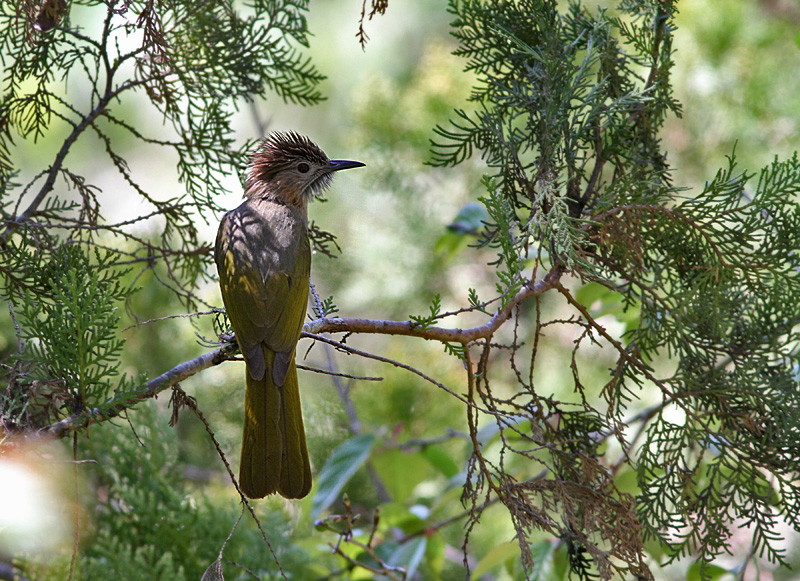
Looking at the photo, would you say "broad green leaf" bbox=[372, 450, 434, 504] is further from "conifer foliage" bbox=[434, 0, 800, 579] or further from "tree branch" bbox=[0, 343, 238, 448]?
"tree branch" bbox=[0, 343, 238, 448]

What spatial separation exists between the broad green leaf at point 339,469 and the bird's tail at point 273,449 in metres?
0.76

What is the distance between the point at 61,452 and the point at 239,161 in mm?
1414

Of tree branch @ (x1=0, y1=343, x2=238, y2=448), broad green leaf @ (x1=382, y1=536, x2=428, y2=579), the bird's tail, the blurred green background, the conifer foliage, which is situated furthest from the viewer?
the blurred green background

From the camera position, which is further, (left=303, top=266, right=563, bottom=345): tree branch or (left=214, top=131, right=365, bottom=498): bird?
(left=214, top=131, right=365, bottom=498): bird

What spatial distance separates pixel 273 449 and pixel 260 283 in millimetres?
690

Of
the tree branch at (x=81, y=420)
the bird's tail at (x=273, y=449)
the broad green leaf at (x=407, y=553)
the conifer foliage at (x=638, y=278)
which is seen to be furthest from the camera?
the broad green leaf at (x=407, y=553)

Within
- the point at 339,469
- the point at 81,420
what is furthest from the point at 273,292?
the point at 81,420

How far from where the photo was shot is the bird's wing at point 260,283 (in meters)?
2.50

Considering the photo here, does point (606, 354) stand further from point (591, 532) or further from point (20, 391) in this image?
point (20, 391)

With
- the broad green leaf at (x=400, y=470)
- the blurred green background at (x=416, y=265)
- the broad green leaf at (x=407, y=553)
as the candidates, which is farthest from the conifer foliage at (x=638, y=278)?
the blurred green background at (x=416, y=265)

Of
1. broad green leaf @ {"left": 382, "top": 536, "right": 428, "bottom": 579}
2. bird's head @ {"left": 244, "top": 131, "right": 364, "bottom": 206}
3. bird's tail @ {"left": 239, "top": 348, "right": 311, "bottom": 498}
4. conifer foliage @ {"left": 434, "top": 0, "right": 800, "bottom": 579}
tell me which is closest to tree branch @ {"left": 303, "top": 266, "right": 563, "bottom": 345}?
conifer foliage @ {"left": 434, "top": 0, "right": 800, "bottom": 579}

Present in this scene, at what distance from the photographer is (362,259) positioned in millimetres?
4598

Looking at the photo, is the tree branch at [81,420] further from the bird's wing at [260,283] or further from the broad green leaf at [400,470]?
the broad green leaf at [400,470]

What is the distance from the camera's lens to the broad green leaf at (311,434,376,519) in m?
3.05
